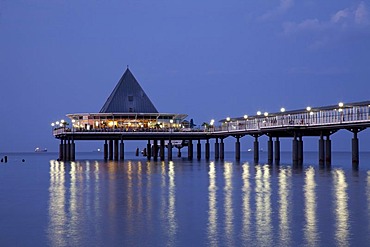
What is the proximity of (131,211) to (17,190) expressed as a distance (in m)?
17.2

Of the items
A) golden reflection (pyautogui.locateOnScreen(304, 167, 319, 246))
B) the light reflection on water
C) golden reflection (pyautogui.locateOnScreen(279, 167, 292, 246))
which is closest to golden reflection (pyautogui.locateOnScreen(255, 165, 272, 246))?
the light reflection on water

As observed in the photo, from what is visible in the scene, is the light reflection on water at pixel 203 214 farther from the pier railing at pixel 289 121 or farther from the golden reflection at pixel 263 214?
the pier railing at pixel 289 121

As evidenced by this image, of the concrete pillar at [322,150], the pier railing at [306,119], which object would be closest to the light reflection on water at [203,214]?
the pier railing at [306,119]

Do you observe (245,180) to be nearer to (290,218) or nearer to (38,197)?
(38,197)

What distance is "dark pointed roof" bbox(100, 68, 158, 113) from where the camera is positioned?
382 ft

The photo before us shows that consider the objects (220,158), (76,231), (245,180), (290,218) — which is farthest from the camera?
(220,158)

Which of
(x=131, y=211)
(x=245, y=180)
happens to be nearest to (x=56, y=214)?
(x=131, y=211)

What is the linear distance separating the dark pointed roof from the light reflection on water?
2714 inches

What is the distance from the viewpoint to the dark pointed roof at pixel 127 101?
116 meters

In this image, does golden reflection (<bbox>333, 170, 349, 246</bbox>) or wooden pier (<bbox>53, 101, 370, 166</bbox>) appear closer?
golden reflection (<bbox>333, 170, 349, 246</bbox>)

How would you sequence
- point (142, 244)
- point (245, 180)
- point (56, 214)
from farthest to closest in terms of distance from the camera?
1. point (245, 180)
2. point (56, 214)
3. point (142, 244)

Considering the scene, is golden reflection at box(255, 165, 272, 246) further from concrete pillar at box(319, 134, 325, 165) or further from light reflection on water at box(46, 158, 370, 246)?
concrete pillar at box(319, 134, 325, 165)

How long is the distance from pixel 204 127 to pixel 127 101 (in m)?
17.1

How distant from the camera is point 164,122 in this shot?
380ft
